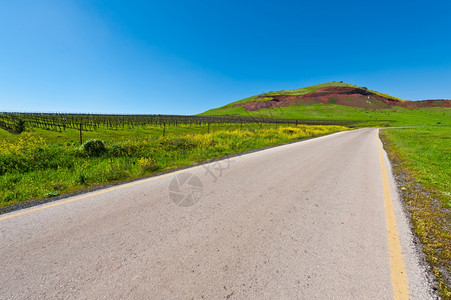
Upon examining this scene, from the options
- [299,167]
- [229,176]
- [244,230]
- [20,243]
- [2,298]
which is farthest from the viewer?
[299,167]

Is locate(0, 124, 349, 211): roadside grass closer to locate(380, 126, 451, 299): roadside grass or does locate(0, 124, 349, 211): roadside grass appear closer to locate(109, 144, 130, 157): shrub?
locate(109, 144, 130, 157): shrub

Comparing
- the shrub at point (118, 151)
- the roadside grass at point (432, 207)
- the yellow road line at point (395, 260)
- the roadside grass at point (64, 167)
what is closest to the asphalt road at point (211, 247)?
the yellow road line at point (395, 260)

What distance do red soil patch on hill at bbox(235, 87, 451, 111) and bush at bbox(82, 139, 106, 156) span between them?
151 metres

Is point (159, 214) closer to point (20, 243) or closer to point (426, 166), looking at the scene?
point (20, 243)

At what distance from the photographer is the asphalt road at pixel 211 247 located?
2.06 meters

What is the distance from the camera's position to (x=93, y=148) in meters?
8.88

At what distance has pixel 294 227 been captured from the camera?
329 centimetres

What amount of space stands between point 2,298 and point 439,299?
4.54 meters

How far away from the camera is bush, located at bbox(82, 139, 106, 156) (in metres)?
8.73

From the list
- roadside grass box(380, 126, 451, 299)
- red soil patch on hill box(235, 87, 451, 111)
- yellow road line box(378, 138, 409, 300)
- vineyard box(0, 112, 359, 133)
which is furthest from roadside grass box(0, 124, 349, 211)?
red soil patch on hill box(235, 87, 451, 111)

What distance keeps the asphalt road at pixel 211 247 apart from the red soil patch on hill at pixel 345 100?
15061 centimetres

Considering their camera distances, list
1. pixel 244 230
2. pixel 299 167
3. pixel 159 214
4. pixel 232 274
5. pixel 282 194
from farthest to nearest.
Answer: pixel 299 167 → pixel 282 194 → pixel 159 214 → pixel 244 230 → pixel 232 274

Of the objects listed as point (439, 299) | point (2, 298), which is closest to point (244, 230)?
point (439, 299)

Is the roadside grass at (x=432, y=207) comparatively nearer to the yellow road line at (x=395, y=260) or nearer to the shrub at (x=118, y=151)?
the yellow road line at (x=395, y=260)
